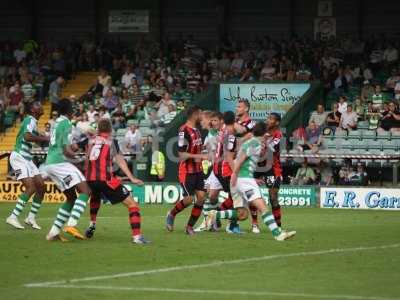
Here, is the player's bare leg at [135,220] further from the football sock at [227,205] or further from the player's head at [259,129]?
the football sock at [227,205]

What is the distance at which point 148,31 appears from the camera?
1650 inches

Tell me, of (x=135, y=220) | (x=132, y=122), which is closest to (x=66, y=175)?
(x=135, y=220)

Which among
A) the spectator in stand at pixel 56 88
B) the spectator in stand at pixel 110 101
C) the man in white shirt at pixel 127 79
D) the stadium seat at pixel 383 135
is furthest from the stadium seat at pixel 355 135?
the spectator in stand at pixel 56 88

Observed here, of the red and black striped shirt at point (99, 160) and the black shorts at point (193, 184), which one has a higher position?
the red and black striped shirt at point (99, 160)

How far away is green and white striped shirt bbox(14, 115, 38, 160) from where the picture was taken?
18734 mm

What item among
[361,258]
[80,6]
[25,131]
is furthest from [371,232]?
[80,6]

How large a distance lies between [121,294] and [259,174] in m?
8.25

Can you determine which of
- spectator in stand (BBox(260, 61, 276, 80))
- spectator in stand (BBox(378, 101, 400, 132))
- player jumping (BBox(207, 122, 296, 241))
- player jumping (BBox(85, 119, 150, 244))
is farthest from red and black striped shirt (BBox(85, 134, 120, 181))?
spectator in stand (BBox(260, 61, 276, 80))

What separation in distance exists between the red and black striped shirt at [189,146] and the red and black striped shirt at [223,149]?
0.32 metres

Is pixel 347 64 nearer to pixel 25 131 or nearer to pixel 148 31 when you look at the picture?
pixel 148 31

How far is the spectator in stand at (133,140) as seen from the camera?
32.2 meters

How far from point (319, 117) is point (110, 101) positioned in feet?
24.4

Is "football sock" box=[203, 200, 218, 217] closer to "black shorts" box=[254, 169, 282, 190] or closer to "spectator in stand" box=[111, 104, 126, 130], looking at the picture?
"black shorts" box=[254, 169, 282, 190]

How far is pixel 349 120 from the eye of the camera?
1231 inches
